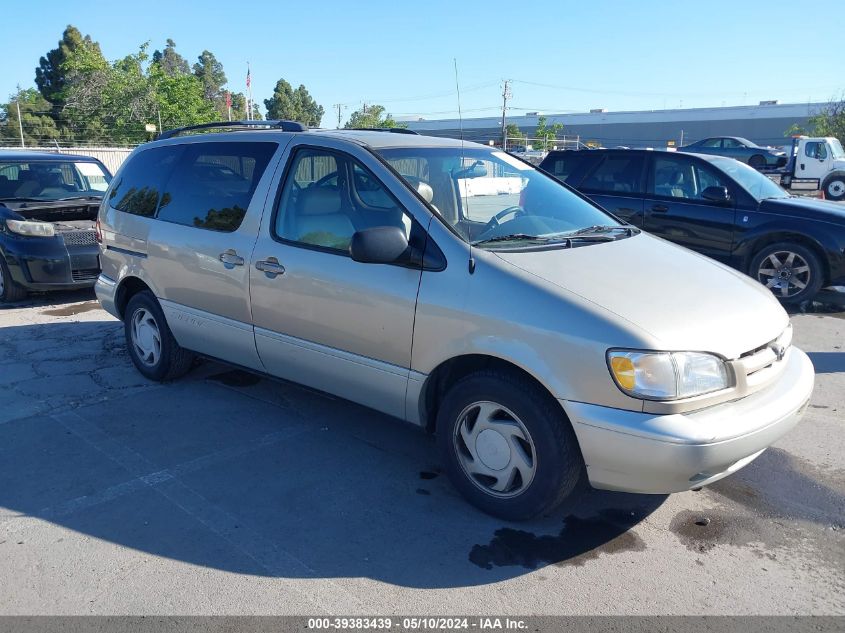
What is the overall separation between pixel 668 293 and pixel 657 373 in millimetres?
578

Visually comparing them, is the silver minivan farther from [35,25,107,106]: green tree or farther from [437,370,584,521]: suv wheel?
[35,25,107,106]: green tree

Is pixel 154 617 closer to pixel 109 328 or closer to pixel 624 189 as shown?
pixel 109 328

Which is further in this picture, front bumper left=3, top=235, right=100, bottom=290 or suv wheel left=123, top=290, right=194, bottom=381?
front bumper left=3, top=235, right=100, bottom=290

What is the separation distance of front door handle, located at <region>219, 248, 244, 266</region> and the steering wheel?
162 cm

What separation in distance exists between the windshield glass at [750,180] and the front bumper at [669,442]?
5966 mm

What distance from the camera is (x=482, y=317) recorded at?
131 inches

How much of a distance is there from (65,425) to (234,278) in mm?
1525

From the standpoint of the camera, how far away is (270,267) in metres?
4.27

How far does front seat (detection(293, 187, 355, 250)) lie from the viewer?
403 centimetres

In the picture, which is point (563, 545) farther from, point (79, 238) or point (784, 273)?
point (79, 238)

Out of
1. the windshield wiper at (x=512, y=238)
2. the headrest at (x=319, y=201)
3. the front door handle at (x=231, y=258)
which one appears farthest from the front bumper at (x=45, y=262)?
the windshield wiper at (x=512, y=238)

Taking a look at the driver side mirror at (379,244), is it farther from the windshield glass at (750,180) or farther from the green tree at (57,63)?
the green tree at (57,63)

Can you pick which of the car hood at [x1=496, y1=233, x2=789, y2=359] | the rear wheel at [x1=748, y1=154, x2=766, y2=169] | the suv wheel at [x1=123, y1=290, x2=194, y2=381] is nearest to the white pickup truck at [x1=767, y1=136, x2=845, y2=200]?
the rear wheel at [x1=748, y1=154, x2=766, y2=169]

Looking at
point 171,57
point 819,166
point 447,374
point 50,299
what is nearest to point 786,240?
point 447,374
